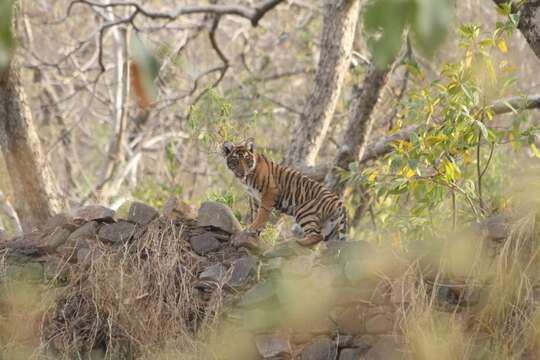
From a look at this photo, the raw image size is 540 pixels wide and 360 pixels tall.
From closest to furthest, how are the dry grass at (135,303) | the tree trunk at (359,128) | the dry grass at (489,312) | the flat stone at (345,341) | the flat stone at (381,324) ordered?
the dry grass at (489,312), the flat stone at (381,324), the flat stone at (345,341), the dry grass at (135,303), the tree trunk at (359,128)

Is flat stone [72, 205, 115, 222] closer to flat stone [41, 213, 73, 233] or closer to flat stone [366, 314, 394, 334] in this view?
flat stone [41, 213, 73, 233]

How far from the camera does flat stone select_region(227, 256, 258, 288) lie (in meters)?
5.57

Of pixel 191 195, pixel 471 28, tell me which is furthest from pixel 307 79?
pixel 471 28

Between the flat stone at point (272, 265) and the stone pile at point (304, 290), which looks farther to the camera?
the flat stone at point (272, 265)

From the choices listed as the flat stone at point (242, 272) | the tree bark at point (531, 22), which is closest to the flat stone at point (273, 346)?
the flat stone at point (242, 272)

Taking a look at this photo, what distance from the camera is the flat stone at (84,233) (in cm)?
622

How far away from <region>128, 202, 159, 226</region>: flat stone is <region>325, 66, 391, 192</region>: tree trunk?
10.5 ft

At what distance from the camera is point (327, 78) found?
31.0 feet

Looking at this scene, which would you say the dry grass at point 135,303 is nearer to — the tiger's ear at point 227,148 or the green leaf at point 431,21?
the tiger's ear at point 227,148

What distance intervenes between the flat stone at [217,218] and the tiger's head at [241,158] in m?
0.53

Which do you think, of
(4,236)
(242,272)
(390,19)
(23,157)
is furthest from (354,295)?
(23,157)

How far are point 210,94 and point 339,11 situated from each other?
2.21 meters

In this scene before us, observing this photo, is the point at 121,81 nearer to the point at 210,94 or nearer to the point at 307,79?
the point at 307,79

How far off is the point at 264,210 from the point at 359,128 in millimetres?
3251
